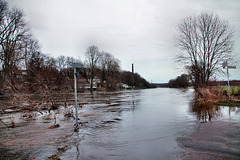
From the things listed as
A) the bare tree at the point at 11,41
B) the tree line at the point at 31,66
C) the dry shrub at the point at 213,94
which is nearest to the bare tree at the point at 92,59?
the tree line at the point at 31,66

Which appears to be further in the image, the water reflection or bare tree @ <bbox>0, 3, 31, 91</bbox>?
bare tree @ <bbox>0, 3, 31, 91</bbox>

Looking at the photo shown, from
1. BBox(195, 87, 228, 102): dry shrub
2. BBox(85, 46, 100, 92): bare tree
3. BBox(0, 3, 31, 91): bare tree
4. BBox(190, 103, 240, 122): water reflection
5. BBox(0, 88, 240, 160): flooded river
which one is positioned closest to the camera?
BBox(0, 88, 240, 160): flooded river

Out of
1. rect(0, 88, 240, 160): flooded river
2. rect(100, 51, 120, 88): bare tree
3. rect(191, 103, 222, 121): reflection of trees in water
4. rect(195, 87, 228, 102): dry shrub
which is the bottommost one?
rect(0, 88, 240, 160): flooded river

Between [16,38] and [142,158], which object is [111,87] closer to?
[16,38]

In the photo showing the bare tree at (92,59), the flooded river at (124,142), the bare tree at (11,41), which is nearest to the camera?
the flooded river at (124,142)

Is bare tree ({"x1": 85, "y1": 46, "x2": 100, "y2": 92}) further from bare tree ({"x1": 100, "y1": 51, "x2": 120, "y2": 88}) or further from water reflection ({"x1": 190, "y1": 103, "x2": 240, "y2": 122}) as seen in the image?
water reflection ({"x1": 190, "y1": 103, "x2": 240, "y2": 122})

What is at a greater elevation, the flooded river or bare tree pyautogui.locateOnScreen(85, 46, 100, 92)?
bare tree pyautogui.locateOnScreen(85, 46, 100, 92)

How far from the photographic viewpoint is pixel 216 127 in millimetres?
7176

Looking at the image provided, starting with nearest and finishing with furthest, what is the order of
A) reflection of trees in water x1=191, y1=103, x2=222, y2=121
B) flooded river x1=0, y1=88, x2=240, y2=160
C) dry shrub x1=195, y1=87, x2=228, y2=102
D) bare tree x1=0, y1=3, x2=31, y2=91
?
flooded river x1=0, y1=88, x2=240, y2=160
reflection of trees in water x1=191, y1=103, x2=222, y2=121
dry shrub x1=195, y1=87, x2=228, y2=102
bare tree x1=0, y1=3, x2=31, y2=91

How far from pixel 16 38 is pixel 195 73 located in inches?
1196

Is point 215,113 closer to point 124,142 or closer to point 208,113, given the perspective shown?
point 208,113

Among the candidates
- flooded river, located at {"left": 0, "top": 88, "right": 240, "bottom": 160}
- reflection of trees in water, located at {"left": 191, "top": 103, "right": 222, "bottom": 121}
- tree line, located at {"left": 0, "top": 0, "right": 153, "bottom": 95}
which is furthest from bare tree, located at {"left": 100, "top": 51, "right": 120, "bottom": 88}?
flooded river, located at {"left": 0, "top": 88, "right": 240, "bottom": 160}

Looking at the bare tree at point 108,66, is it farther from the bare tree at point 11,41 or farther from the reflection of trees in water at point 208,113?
the reflection of trees in water at point 208,113

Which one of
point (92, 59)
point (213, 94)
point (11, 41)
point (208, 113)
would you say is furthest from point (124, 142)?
point (92, 59)
